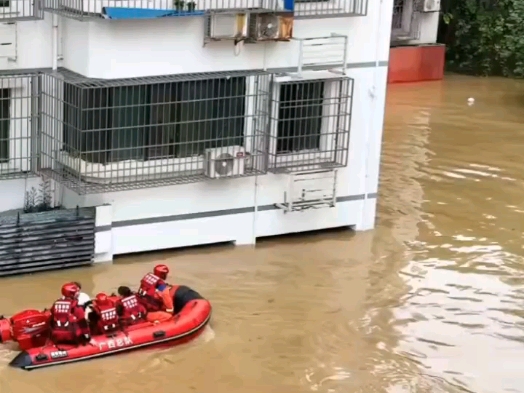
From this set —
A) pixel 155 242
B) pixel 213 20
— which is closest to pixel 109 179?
pixel 155 242

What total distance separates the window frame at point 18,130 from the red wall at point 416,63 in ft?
45.9

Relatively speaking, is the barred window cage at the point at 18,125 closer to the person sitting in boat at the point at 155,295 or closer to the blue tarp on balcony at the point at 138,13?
the blue tarp on balcony at the point at 138,13

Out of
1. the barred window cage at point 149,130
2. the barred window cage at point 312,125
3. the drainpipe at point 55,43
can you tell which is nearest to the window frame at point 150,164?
the barred window cage at point 149,130

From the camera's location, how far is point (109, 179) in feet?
44.5

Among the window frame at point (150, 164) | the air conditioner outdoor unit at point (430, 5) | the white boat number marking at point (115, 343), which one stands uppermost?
the air conditioner outdoor unit at point (430, 5)

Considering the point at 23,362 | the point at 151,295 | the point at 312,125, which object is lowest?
the point at 23,362

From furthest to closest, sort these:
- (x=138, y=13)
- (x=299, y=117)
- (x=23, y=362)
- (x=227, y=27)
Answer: (x=299, y=117)
(x=227, y=27)
(x=138, y=13)
(x=23, y=362)

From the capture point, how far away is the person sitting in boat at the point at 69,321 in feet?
36.7

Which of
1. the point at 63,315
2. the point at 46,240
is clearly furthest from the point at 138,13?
the point at 63,315

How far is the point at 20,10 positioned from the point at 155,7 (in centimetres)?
144

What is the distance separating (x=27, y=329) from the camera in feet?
37.3

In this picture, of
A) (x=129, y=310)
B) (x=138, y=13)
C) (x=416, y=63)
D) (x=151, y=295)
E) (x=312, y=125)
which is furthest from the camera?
(x=416, y=63)

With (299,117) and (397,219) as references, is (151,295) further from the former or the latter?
(397,219)

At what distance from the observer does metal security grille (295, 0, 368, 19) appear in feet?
47.4
